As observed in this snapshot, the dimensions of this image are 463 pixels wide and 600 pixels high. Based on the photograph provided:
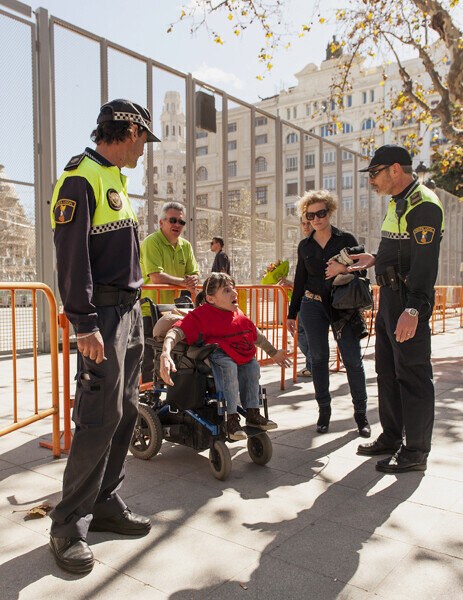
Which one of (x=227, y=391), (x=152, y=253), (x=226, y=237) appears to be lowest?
(x=227, y=391)

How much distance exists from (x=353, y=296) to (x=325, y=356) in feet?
2.08

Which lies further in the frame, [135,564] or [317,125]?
[317,125]

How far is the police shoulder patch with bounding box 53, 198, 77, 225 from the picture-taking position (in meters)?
2.47

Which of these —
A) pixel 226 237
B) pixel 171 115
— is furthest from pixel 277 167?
pixel 171 115

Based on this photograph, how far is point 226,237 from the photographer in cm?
1393

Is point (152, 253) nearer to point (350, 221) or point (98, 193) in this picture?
point (98, 193)

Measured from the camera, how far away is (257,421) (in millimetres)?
3766

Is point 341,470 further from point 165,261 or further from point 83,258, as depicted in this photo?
point 165,261

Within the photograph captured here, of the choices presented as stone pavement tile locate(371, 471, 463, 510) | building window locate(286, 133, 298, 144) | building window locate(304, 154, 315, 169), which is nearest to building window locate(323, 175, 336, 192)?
building window locate(304, 154, 315, 169)

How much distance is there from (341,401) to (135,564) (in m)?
3.84

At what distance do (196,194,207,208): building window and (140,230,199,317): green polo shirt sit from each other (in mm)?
7283

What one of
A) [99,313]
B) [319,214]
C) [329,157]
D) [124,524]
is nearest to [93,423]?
[99,313]

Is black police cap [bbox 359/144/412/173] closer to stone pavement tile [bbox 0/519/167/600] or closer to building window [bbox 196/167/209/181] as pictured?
stone pavement tile [bbox 0/519/167/600]

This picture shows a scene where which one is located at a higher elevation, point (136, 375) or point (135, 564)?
point (136, 375)
